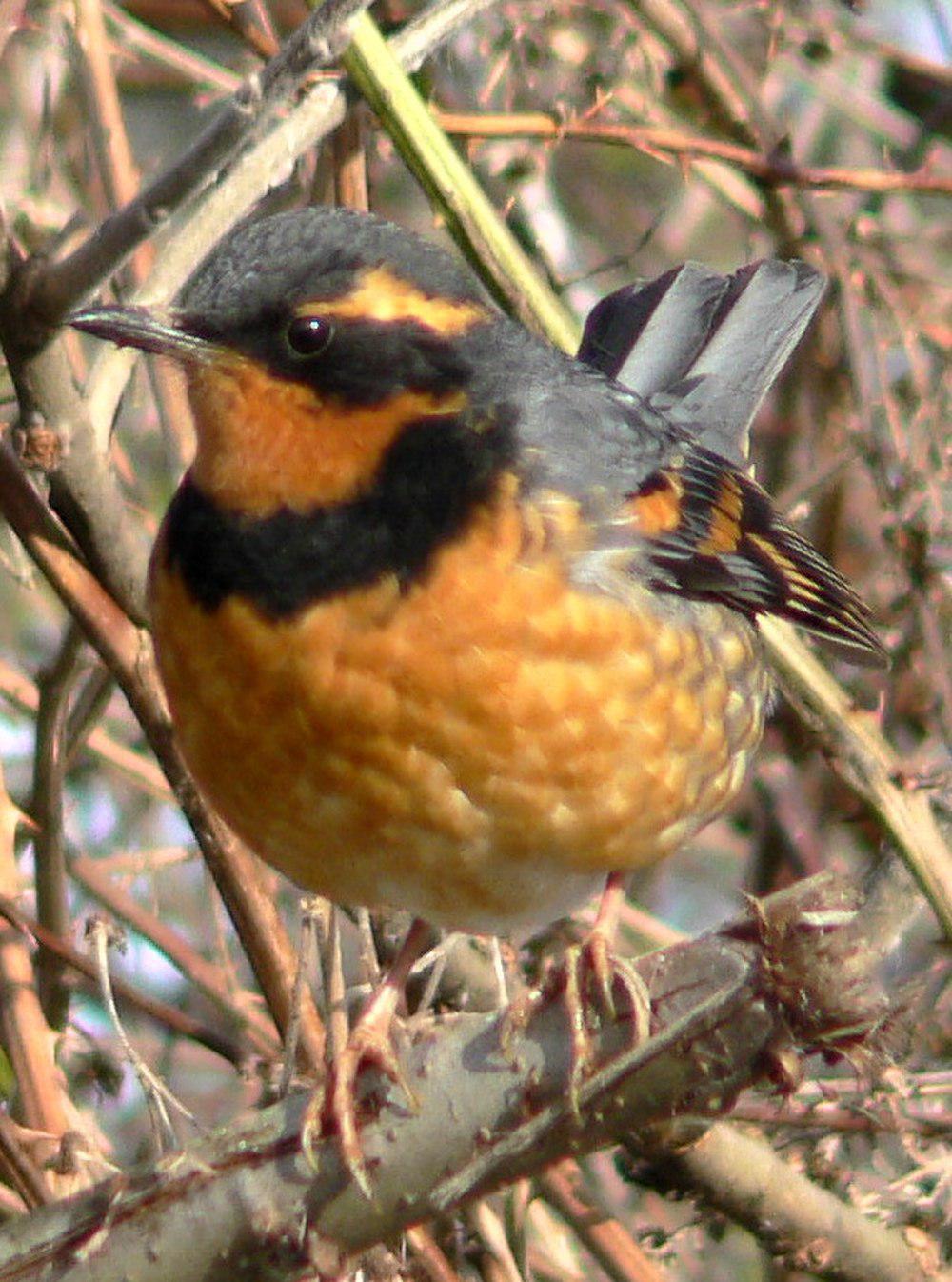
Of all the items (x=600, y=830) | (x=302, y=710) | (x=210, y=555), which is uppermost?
(x=210, y=555)

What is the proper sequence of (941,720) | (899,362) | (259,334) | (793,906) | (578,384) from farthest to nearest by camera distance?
(899,362) → (941,720) → (578,384) → (259,334) → (793,906)

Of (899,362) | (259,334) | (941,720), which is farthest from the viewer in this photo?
(899,362)

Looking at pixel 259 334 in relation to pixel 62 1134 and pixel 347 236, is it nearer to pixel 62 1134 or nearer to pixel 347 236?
pixel 347 236

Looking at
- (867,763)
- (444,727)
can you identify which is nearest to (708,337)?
(867,763)

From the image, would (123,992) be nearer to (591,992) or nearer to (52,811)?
(52,811)

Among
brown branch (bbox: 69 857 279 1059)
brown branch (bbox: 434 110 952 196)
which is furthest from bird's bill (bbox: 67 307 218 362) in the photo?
brown branch (bbox: 69 857 279 1059)

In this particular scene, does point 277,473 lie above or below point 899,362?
above

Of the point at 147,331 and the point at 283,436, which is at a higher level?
the point at 147,331

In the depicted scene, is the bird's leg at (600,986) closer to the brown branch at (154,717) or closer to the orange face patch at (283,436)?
the brown branch at (154,717)

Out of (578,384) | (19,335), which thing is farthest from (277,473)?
(578,384)
